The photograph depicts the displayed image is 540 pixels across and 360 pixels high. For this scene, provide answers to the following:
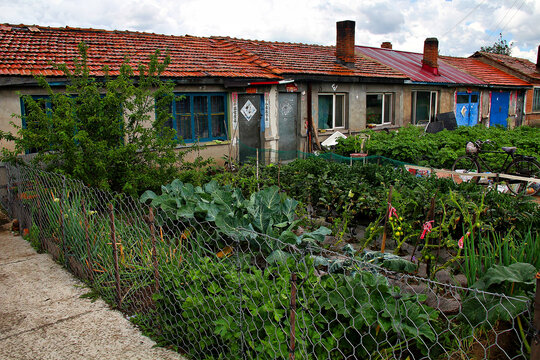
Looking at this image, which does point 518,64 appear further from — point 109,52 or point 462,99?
point 109,52

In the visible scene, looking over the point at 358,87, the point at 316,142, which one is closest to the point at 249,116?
the point at 316,142

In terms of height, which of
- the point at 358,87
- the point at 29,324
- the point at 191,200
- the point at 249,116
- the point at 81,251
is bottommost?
the point at 29,324

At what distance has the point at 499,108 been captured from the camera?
25125mm

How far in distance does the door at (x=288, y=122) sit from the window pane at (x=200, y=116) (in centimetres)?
280

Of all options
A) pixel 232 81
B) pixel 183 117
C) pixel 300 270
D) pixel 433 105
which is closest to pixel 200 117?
pixel 183 117

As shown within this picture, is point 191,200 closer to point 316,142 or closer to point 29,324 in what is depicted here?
point 29,324

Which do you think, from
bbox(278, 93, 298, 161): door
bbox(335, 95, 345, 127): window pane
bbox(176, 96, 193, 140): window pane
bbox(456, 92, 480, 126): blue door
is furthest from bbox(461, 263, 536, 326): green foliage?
bbox(456, 92, 480, 126): blue door

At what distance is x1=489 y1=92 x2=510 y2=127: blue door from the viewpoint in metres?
24.7

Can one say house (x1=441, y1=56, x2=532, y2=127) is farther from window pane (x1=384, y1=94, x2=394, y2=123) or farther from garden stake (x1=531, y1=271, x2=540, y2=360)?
garden stake (x1=531, y1=271, x2=540, y2=360)

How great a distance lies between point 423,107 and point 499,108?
753cm

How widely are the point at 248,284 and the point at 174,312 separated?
97cm

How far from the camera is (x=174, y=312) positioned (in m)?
3.74

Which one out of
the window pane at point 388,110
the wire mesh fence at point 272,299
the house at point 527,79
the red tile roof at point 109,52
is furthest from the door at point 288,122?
the house at point 527,79

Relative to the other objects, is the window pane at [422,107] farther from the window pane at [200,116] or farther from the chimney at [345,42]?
the window pane at [200,116]
